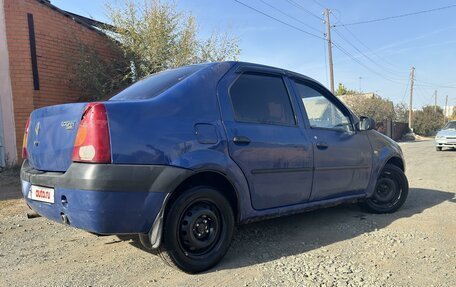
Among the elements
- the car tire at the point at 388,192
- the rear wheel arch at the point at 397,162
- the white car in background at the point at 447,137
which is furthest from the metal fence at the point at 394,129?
the car tire at the point at 388,192

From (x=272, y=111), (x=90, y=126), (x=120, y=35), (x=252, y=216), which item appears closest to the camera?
(x=90, y=126)

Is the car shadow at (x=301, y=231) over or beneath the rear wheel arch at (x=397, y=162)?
beneath

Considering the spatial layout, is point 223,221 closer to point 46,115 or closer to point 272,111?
point 272,111

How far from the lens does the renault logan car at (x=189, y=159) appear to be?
3.12 meters

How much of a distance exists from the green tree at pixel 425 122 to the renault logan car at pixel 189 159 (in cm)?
5020

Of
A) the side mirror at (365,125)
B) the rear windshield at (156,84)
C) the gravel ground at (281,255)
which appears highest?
the rear windshield at (156,84)

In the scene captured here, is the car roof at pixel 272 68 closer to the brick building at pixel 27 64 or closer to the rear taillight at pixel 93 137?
the rear taillight at pixel 93 137

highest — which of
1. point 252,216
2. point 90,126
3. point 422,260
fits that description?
point 90,126

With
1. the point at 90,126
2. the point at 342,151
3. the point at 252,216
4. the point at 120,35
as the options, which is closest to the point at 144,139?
the point at 90,126

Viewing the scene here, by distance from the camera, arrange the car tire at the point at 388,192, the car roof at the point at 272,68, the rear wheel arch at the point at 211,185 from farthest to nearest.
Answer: the car tire at the point at 388,192, the car roof at the point at 272,68, the rear wheel arch at the point at 211,185

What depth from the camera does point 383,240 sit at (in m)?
4.44

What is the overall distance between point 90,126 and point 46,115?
32.5 inches

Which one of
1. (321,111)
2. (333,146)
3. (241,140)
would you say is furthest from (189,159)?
(321,111)

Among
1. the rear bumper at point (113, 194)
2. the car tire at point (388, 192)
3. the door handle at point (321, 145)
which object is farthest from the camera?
the car tire at point (388, 192)
